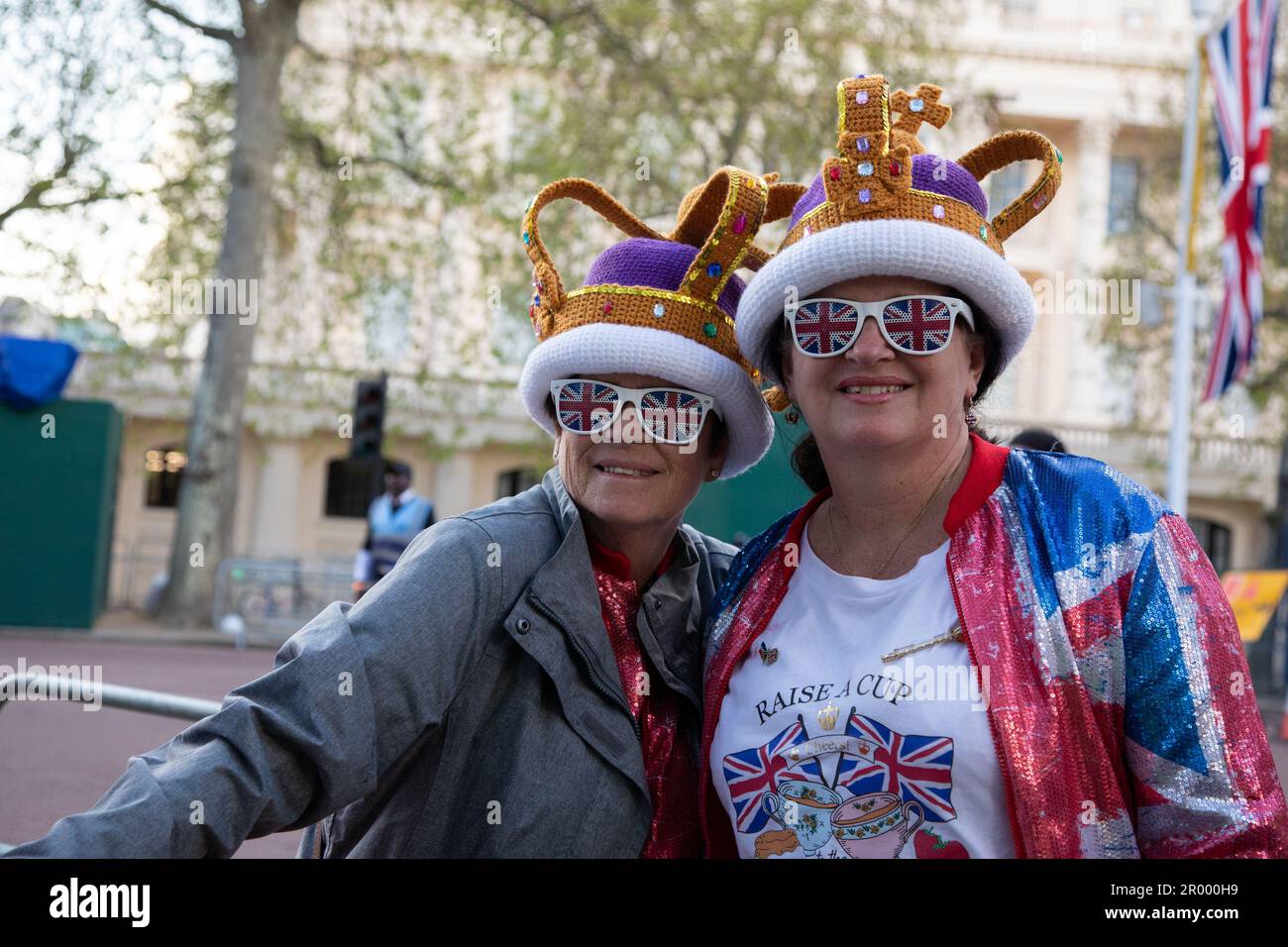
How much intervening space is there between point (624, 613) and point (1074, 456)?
0.82 meters

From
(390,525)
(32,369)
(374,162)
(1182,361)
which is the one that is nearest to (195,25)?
(374,162)

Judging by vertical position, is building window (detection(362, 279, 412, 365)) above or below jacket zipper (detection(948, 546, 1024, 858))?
above

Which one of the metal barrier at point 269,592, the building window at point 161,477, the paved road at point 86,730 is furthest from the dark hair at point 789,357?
the building window at point 161,477

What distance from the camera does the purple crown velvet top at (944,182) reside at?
213 cm

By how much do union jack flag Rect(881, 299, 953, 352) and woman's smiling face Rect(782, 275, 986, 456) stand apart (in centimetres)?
2

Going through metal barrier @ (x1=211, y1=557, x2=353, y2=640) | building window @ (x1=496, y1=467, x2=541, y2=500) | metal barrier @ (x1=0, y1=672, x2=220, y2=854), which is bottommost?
metal barrier @ (x1=211, y1=557, x2=353, y2=640)

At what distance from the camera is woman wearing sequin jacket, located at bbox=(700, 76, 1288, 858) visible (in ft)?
6.08

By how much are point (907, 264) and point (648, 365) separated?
53 cm

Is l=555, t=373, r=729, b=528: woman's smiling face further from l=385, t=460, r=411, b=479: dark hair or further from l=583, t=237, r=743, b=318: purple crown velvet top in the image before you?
l=385, t=460, r=411, b=479: dark hair

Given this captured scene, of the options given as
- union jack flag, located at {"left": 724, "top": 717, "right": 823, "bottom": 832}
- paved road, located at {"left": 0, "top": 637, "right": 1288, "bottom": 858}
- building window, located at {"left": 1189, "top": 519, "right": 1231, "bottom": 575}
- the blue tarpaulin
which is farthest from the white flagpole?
building window, located at {"left": 1189, "top": 519, "right": 1231, "bottom": 575}

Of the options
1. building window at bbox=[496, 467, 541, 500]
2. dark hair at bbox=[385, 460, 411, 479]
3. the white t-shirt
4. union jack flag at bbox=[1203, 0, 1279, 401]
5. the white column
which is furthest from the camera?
building window at bbox=[496, 467, 541, 500]

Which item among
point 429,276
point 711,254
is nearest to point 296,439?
point 429,276

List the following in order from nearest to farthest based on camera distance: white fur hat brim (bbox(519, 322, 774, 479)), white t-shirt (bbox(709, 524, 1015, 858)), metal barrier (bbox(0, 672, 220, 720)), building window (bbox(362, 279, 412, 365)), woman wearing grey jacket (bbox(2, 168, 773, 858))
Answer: woman wearing grey jacket (bbox(2, 168, 773, 858)) → white t-shirt (bbox(709, 524, 1015, 858)) → white fur hat brim (bbox(519, 322, 774, 479)) → metal barrier (bbox(0, 672, 220, 720)) → building window (bbox(362, 279, 412, 365))

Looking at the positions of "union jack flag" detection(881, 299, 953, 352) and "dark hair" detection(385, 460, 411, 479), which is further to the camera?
"dark hair" detection(385, 460, 411, 479)
